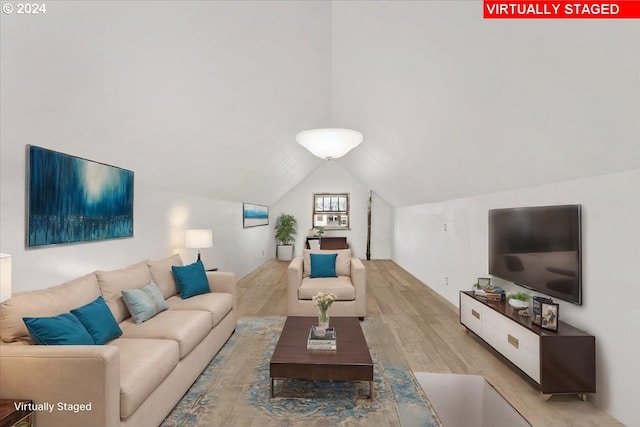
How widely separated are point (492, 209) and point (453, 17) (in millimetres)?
2395

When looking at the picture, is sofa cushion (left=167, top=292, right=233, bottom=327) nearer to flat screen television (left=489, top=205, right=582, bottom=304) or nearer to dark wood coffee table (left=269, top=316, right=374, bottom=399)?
dark wood coffee table (left=269, top=316, right=374, bottom=399)

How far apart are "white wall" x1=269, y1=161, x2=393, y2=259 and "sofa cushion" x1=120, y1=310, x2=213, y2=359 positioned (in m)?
7.34

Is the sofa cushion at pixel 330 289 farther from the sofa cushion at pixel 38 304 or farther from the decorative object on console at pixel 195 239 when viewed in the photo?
the sofa cushion at pixel 38 304

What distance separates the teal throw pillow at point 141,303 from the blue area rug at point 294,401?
2.28ft

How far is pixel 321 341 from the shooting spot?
266 centimetres

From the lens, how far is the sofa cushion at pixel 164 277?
3.41 metres

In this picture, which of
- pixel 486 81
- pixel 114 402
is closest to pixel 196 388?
pixel 114 402

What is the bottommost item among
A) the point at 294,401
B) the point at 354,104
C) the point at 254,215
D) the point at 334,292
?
the point at 294,401

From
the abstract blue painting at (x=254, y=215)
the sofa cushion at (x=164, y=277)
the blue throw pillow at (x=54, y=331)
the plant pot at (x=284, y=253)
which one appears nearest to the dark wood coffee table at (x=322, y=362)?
the blue throw pillow at (x=54, y=331)

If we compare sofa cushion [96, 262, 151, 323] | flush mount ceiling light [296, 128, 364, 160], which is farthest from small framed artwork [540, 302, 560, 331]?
sofa cushion [96, 262, 151, 323]

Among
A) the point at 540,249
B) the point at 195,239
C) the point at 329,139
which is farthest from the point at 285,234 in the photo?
the point at 540,249

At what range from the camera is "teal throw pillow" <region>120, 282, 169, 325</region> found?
2.74 metres

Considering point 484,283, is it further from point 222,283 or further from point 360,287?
point 222,283

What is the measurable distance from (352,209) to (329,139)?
7.33 m
